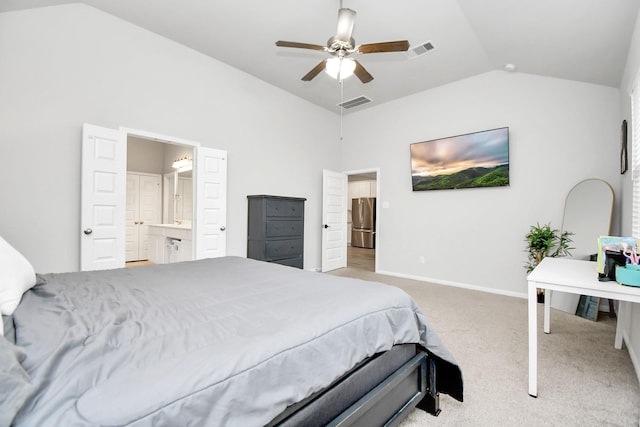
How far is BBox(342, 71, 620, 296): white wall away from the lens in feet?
11.6

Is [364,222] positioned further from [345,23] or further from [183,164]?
[345,23]

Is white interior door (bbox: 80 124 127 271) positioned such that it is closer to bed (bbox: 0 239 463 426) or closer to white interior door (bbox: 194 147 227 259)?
white interior door (bbox: 194 147 227 259)

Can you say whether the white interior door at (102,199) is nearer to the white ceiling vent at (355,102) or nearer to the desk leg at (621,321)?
the white ceiling vent at (355,102)

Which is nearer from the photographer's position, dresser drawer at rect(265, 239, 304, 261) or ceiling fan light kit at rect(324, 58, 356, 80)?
ceiling fan light kit at rect(324, 58, 356, 80)

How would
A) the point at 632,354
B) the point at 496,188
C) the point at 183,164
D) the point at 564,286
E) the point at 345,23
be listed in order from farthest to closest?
the point at 183,164 < the point at 496,188 < the point at 345,23 < the point at 632,354 < the point at 564,286

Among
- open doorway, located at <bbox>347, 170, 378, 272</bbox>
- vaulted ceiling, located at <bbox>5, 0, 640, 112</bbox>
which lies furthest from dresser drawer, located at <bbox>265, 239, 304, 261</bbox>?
open doorway, located at <bbox>347, 170, 378, 272</bbox>

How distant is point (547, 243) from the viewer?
350 cm

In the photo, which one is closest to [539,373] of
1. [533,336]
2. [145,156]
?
[533,336]

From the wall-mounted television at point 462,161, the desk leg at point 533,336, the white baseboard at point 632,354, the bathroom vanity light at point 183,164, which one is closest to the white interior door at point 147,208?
the bathroom vanity light at point 183,164

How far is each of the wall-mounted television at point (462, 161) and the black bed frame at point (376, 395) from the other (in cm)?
351

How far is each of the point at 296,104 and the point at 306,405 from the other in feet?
16.4

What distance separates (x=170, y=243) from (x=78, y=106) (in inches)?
114

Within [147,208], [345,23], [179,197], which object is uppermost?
[345,23]

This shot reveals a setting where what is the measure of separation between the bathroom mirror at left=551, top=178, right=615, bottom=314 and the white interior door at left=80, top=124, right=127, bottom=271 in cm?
507
